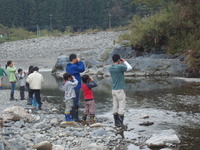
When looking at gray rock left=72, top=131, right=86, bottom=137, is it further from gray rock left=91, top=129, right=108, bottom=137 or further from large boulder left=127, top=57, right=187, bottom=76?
large boulder left=127, top=57, right=187, bottom=76

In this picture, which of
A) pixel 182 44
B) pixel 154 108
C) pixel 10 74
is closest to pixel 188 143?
pixel 154 108

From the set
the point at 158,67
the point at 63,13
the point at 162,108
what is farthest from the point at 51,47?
the point at 162,108

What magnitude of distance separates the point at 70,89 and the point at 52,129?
131 centimetres

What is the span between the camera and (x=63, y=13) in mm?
93125

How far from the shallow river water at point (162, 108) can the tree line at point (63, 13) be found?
238 feet

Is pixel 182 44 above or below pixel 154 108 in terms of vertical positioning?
above

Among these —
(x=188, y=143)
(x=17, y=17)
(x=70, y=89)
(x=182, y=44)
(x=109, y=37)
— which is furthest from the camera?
(x=17, y=17)

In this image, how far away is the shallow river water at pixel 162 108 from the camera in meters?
9.00

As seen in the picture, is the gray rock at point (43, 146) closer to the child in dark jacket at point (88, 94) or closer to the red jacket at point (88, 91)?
the child in dark jacket at point (88, 94)

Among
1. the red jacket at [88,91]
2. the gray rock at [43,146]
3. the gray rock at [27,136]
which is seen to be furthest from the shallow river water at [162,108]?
the gray rock at [27,136]

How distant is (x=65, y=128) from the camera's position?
9.49m

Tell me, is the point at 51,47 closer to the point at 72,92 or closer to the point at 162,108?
the point at 162,108

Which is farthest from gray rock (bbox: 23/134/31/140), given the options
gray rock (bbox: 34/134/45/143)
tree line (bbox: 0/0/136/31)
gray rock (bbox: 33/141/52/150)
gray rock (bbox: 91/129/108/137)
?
tree line (bbox: 0/0/136/31)

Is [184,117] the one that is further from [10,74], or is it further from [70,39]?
[70,39]
